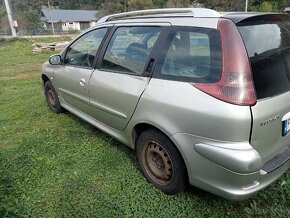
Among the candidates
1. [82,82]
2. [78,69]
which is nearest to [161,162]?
[82,82]

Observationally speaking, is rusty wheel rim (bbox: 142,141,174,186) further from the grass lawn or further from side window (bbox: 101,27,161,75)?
side window (bbox: 101,27,161,75)

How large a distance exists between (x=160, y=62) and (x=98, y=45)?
1232 mm

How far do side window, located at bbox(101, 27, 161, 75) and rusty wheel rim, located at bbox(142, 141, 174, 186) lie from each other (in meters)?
0.76

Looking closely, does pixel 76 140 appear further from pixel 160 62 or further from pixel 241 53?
pixel 241 53

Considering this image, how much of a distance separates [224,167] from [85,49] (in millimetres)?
2543

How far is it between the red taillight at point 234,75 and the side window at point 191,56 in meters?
0.06

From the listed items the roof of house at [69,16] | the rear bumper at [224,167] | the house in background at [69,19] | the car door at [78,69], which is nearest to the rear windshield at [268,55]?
the rear bumper at [224,167]

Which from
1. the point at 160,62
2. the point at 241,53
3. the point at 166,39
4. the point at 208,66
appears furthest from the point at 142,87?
the point at 241,53

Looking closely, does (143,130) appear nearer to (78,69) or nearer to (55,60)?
(78,69)

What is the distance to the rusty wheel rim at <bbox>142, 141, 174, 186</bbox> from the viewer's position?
8.88ft

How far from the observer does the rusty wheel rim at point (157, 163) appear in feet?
8.88

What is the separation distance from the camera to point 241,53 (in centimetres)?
212

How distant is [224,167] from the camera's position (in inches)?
84.3

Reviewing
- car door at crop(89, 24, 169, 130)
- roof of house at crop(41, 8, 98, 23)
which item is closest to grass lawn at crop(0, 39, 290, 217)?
car door at crop(89, 24, 169, 130)
